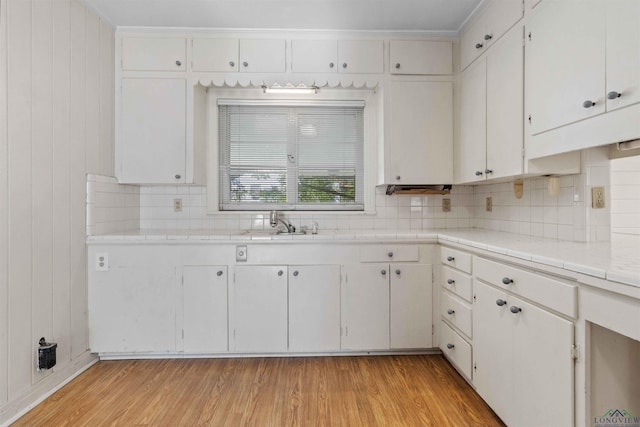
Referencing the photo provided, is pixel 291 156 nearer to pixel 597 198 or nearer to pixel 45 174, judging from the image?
pixel 45 174

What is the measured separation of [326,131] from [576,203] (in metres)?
1.97

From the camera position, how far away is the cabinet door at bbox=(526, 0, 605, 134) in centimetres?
142

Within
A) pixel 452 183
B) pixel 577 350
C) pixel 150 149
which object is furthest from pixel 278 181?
pixel 577 350

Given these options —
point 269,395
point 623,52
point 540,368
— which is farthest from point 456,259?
point 269,395

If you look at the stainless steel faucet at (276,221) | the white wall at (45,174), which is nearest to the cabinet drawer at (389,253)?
the stainless steel faucet at (276,221)

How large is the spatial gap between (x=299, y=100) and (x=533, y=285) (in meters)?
2.35

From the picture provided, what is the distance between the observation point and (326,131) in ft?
10.1

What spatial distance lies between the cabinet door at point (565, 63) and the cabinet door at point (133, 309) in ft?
8.44

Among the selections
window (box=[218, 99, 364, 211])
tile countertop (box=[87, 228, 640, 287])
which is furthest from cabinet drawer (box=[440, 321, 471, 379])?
window (box=[218, 99, 364, 211])

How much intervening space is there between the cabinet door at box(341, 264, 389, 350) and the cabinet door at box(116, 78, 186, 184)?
162cm

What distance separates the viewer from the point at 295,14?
8.04ft

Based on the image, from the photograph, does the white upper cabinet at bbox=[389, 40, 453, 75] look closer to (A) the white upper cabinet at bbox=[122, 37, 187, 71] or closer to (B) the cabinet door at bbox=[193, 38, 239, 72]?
(B) the cabinet door at bbox=[193, 38, 239, 72]

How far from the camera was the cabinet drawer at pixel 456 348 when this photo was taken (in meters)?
2.03

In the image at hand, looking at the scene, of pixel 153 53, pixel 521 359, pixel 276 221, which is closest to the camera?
pixel 521 359
